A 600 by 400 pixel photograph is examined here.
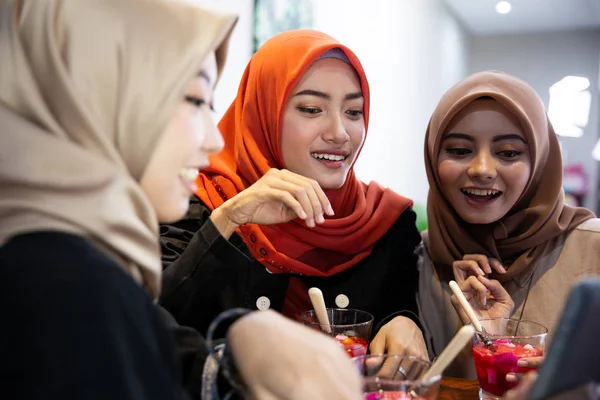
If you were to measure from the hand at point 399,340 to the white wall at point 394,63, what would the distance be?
65.4 inches

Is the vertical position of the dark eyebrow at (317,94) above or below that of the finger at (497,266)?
above

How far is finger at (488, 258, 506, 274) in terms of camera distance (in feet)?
5.05

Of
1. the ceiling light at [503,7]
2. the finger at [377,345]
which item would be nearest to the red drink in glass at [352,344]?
the finger at [377,345]

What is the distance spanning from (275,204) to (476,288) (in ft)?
1.82

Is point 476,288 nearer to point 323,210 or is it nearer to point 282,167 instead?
point 323,210

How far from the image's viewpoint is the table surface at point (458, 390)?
1110 mm

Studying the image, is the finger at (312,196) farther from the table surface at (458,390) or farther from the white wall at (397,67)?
the white wall at (397,67)

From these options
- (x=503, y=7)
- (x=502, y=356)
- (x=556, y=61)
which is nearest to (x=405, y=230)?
(x=502, y=356)

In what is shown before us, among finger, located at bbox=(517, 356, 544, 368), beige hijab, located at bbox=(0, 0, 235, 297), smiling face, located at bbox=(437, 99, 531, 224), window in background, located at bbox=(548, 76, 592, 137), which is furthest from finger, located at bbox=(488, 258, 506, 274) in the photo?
window in background, located at bbox=(548, 76, 592, 137)

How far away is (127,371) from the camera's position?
1.83 ft

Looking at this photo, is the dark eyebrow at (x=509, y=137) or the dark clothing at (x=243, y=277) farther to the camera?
the dark eyebrow at (x=509, y=137)

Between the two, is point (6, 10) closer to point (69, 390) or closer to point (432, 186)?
point (69, 390)

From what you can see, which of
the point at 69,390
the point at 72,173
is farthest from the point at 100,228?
the point at 69,390

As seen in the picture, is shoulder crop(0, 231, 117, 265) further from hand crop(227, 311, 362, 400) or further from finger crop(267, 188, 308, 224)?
finger crop(267, 188, 308, 224)
